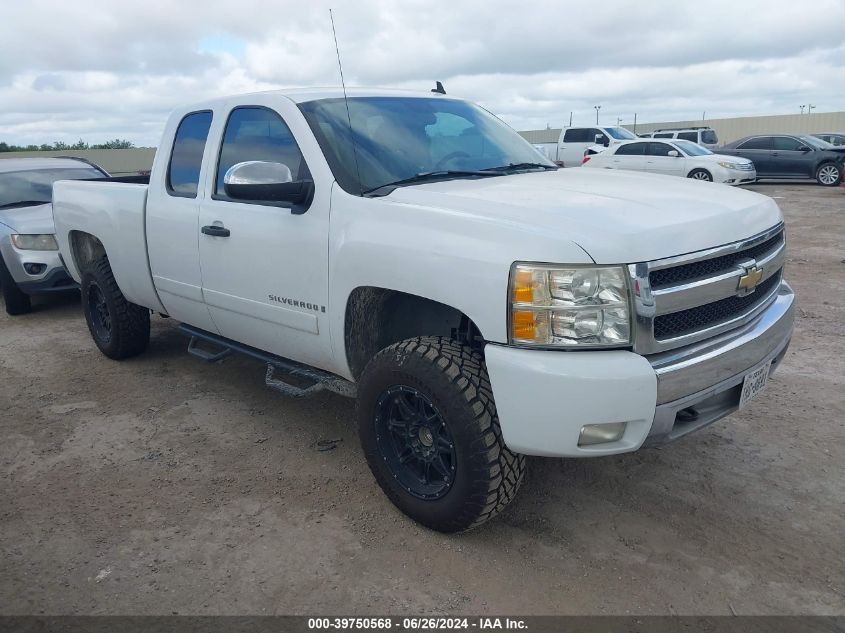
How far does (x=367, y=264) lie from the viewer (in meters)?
3.05

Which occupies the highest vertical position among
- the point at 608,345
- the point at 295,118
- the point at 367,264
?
the point at 295,118

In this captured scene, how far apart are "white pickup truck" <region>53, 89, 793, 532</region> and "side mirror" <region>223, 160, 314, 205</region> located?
0.01 meters

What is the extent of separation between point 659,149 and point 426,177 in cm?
1630

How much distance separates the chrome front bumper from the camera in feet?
8.40

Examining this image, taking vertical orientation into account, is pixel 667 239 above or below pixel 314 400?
above

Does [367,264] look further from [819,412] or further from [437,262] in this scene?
[819,412]

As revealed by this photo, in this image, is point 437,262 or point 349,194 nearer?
point 437,262

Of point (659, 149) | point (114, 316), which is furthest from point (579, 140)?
point (114, 316)

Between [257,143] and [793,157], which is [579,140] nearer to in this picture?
[793,157]

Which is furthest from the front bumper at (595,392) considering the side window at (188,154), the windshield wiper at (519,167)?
the side window at (188,154)

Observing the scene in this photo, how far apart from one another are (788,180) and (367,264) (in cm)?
2037

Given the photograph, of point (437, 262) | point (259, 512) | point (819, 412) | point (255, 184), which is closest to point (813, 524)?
point (819, 412)

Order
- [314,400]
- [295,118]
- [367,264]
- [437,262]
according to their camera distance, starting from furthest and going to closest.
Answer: [314,400] < [295,118] < [367,264] < [437,262]

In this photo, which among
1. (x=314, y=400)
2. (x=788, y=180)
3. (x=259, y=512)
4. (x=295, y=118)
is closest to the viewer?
(x=259, y=512)
